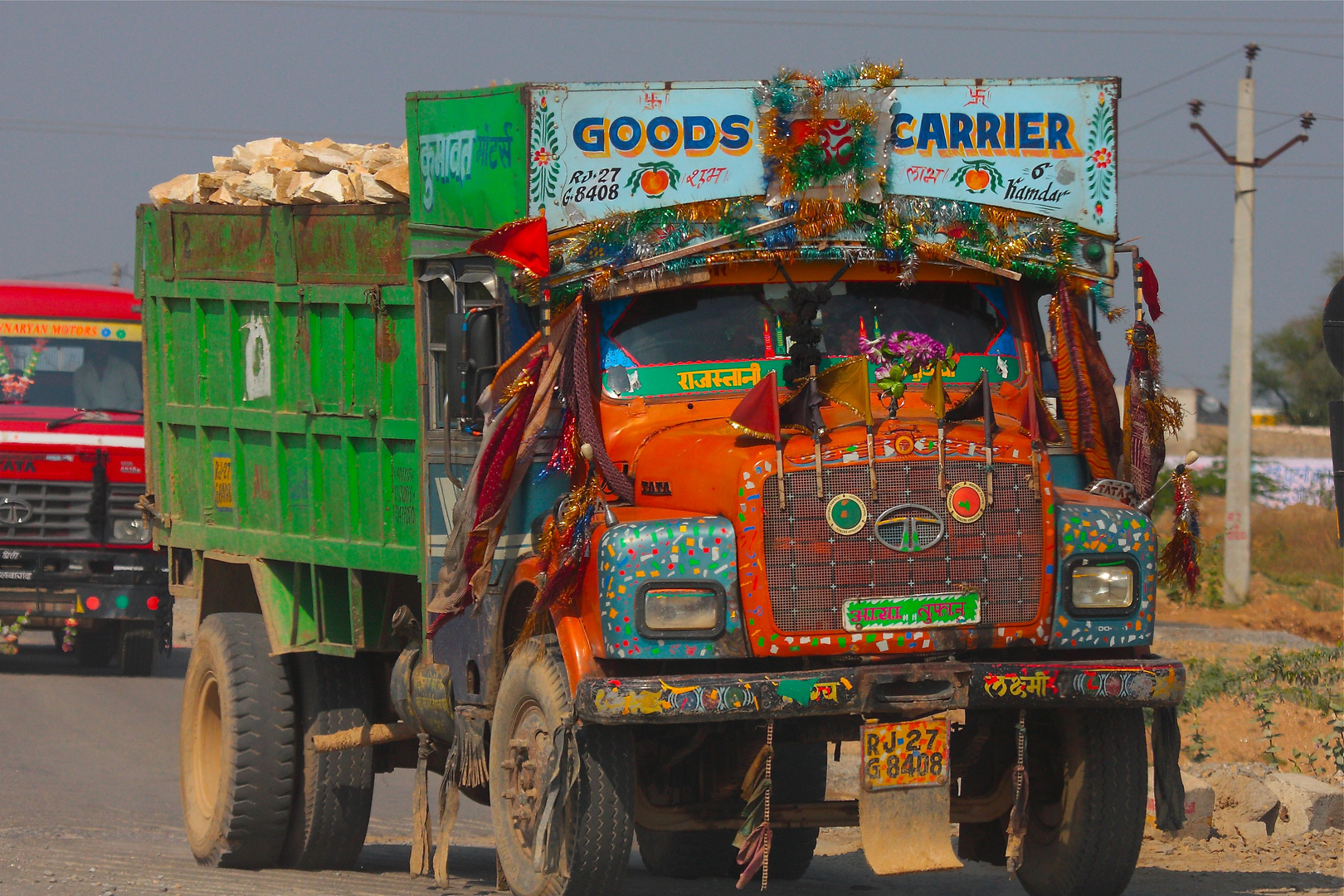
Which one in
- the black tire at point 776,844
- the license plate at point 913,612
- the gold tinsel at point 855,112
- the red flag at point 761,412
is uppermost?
the gold tinsel at point 855,112

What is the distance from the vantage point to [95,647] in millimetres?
20266

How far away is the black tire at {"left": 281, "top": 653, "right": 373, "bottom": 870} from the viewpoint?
974 centimetres

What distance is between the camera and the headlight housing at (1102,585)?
6.70 m

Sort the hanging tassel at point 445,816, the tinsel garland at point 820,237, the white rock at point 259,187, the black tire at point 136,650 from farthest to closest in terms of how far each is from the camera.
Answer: the black tire at point 136,650 < the white rock at point 259,187 < the hanging tassel at point 445,816 < the tinsel garland at point 820,237

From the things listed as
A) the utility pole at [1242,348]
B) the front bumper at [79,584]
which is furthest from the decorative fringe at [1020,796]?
the utility pole at [1242,348]

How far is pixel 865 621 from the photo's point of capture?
256 inches

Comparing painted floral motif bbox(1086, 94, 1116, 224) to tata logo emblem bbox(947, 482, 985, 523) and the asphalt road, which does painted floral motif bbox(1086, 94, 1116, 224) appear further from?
the asphalt road

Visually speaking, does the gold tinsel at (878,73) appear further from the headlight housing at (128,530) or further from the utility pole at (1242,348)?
the utility pole at (1242,348)

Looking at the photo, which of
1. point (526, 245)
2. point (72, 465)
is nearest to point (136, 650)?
point (72, 465)

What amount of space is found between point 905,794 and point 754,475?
112cm

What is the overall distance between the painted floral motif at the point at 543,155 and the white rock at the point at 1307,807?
16.8 feet

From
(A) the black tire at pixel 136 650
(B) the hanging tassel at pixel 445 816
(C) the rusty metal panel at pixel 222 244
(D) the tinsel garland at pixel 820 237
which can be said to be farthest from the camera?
(A) the black tire at pixel 136 650

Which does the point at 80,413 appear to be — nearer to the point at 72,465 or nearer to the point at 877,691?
the point at 72,465

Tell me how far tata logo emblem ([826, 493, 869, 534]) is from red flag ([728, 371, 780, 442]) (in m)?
0.29
